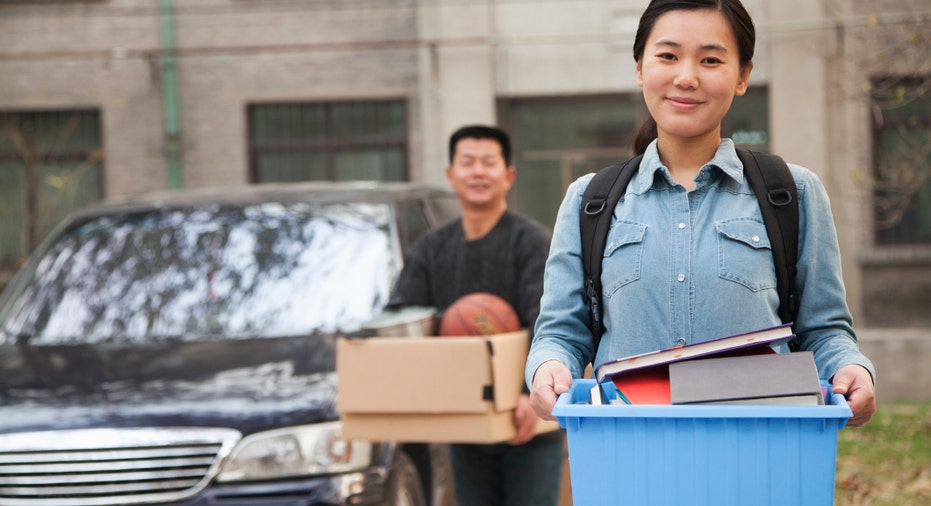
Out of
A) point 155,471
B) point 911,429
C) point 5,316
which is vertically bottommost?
point 911,429

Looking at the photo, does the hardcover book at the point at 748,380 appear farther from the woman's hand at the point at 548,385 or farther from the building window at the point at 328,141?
the building window at the point at 328,141

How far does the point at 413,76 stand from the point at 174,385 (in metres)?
11.3

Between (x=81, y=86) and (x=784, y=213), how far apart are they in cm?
1482

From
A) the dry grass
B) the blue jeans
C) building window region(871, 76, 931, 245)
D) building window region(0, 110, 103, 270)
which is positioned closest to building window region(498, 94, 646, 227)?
building window region(871, 76, 931, 245)

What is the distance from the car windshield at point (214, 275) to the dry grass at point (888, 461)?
2.67 meters

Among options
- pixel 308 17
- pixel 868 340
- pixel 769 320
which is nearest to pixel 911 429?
pixel 868 340

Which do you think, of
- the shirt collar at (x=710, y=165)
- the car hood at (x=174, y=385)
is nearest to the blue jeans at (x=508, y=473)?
the car hood at (x=174, y=385)

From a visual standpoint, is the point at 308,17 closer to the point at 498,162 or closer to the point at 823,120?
the point at 823,120

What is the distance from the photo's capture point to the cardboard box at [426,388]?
14.7 feet

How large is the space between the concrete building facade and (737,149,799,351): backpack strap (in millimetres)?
12812

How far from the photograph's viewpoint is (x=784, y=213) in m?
2.59

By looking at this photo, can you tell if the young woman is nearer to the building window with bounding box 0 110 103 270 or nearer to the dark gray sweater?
the dark gray sweater

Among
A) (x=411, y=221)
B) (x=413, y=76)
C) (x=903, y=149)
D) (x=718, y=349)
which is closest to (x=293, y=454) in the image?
(x=411, y=221)

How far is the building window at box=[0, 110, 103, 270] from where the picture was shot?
53.6ft
